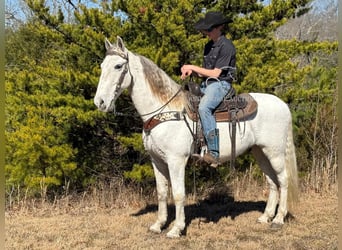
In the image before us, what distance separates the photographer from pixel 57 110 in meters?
5.77

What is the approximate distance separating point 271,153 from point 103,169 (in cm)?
290

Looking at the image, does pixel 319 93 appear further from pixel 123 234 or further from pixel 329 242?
pixel 123 234

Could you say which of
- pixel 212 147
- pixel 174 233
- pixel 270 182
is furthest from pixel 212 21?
A: pixel 174 233

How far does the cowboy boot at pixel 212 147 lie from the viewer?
4578 mm

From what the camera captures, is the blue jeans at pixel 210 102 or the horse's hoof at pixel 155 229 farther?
the horse's hoof at pixel 155 229

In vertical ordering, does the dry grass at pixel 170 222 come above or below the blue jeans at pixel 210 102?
below

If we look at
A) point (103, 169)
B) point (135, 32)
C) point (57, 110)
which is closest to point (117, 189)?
point (103, 169)

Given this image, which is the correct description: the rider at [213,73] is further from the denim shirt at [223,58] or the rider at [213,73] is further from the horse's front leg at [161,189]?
the horse's front leg at [161,189]

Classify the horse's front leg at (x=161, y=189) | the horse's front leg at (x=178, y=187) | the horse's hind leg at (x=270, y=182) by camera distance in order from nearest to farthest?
the horse's front leg at (x=178, y=187)
the horse's front leg at (x=161, y=189)
the horse's hind leg at (x=270, y=182)

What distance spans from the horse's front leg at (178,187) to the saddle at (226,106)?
544 millimetres

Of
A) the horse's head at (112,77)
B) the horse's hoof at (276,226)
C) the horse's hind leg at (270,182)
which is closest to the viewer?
the horse's head at (112,77)

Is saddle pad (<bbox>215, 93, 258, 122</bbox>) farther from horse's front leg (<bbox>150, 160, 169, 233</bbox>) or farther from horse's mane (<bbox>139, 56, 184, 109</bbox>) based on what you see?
horse's front leg (<bbox>150, 160, 169, 233</bbox>)

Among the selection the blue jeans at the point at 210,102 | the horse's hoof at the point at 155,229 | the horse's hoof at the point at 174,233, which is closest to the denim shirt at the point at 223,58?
the blue jeans at the point at 210,102

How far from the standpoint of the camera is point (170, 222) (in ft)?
17.6
